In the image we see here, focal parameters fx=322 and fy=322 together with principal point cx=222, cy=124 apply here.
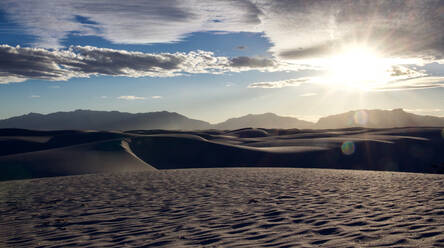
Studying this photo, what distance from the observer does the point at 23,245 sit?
598cm

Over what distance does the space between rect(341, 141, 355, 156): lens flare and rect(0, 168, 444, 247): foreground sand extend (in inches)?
875

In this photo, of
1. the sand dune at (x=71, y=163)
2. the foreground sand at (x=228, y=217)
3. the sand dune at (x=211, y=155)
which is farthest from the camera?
the sand dune at (x=211, y=155)

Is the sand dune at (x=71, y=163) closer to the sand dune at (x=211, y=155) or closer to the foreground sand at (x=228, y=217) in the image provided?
the sand dune at (x=211, y=155)

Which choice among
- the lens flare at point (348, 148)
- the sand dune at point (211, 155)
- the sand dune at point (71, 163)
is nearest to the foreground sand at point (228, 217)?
the sand dune at point (71, 163)

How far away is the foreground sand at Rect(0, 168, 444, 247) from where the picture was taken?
5.62 metres

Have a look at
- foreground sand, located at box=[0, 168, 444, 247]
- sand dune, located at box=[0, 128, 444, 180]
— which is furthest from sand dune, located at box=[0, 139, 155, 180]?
foreground sand, located at box=[0, 168, 444, 247]

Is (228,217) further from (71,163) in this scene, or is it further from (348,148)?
(348,148)

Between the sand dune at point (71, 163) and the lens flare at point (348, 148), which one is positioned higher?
the lens flare at point (348, 148)

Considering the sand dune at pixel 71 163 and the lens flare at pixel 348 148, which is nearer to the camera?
A: the sand dune at pixel 71 163

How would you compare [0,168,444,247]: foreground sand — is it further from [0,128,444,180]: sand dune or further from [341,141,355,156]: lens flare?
[341,141,355,156]: lens flare

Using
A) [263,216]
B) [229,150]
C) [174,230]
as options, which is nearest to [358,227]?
[263,216]

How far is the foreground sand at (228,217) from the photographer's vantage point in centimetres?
562

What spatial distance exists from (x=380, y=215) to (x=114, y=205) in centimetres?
701

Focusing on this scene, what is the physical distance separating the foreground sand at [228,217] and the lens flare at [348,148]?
22.2 meters
